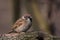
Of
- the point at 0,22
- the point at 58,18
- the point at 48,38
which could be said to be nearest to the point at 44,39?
the point at 48,38

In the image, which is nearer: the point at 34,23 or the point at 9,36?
the point at 9,36

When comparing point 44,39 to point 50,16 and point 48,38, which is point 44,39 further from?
point 50,16

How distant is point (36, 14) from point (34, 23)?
283 millimetres

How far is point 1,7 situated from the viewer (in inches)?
357

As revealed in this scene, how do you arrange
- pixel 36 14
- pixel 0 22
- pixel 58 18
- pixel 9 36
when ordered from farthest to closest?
pixel 0 22 < pixel 58 18 < pixel 36 14 < pixel 9 36

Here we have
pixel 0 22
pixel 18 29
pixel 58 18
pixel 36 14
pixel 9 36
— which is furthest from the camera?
pixel 0 22

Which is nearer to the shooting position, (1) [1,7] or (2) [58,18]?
(2) [58,18]

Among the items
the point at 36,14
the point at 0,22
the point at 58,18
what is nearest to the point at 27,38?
the point at 36,14

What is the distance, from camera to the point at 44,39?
4367 mm

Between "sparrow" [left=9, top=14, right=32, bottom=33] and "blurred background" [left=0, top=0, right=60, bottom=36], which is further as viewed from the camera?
"blurred background" [left=0, top=0, right=60, bottom=36]

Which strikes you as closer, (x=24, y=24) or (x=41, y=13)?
(x=24, y=24)

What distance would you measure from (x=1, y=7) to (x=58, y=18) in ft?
5.74

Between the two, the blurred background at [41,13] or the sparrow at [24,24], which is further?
the blurred background at [41,13]

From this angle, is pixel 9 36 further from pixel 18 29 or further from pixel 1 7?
pixel 1 7
